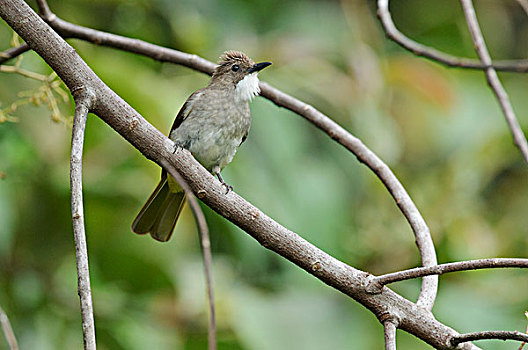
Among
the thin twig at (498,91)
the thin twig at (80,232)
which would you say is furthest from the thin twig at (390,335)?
the thin twig at (498,91)

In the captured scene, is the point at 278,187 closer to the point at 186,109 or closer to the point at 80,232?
the point at 186,109

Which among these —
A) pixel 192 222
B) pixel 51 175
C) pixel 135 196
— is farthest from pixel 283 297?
pixel 51 175

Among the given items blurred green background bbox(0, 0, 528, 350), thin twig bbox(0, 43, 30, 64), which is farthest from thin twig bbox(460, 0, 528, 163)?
blurred green background bbox(0, 0, 528, 350)

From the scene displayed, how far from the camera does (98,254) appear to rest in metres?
3.60

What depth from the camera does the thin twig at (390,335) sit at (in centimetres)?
Result: 140

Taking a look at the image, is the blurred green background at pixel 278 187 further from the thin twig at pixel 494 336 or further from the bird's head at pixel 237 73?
the thin twig at pixel 494 336

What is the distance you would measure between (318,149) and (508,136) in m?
1.28

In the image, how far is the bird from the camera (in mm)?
2461

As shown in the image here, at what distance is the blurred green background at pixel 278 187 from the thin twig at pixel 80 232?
5.45ft

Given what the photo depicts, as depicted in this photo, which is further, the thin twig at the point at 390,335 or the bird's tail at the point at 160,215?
the bird's tail at the point at 160,215

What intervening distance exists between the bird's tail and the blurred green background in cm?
72

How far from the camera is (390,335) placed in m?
1.46

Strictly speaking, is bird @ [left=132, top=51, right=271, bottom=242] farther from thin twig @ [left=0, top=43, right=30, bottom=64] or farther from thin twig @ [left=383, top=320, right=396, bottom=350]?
thin twig @ [left=383, top=320, right=396, bottom=350]

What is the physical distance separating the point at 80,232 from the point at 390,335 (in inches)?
25.9
